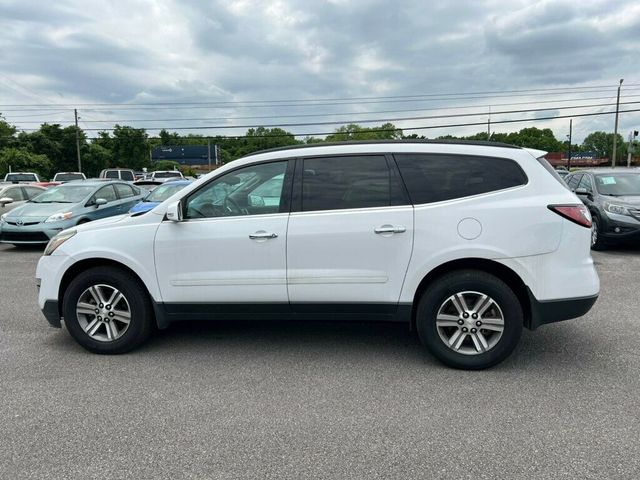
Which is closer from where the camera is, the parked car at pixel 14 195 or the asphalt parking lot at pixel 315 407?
the asphalt parking lot at pixel 315 407

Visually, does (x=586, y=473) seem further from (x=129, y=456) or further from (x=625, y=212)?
(x=625, y=212)

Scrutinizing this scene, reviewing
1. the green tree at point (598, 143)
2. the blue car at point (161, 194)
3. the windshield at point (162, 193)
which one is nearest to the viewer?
the blue car at point (161, 194)

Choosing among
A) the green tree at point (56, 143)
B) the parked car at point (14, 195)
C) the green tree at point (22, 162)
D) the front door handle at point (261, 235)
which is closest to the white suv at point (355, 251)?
the front door handle at point (261, 235)

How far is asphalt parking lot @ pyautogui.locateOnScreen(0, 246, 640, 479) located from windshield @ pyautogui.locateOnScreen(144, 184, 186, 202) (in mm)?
7765

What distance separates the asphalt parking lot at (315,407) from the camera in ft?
8.57

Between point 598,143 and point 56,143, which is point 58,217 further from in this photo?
point 598,143

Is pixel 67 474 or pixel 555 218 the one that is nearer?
pixel 67 474

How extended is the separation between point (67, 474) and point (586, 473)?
2.78 meters

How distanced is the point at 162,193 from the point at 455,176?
1043 cm

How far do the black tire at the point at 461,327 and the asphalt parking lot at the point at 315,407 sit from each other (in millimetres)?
120

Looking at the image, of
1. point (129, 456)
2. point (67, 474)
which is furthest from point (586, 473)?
point (67, 474)

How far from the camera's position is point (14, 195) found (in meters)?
12.7

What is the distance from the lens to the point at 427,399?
130 inches

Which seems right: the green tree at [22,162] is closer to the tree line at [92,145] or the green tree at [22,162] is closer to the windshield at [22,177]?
the tree line at [92,145]
